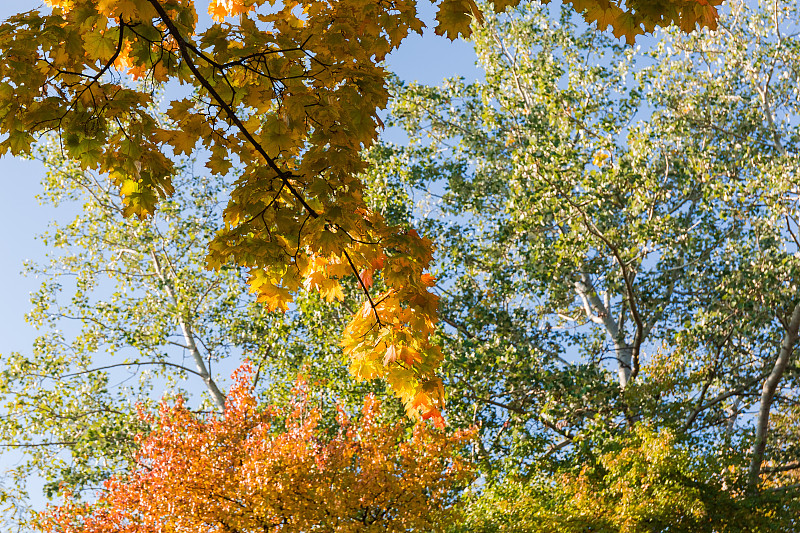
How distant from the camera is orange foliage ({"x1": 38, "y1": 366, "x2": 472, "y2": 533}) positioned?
284 inches

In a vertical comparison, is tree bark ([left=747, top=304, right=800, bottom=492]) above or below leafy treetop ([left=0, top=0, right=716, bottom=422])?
above

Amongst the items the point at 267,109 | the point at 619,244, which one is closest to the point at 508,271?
the point at 619,244

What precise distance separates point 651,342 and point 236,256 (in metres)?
9.81

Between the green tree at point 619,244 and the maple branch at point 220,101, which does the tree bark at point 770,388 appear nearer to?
the green tree at point 619,244

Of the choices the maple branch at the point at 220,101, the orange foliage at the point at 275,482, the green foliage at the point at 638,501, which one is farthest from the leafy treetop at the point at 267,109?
the orange foliage at the point at 275,482

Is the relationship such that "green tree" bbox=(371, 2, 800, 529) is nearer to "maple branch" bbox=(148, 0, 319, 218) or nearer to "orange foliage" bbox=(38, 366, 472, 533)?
"orange foliage" bbox=(38, 366, 472, 533)

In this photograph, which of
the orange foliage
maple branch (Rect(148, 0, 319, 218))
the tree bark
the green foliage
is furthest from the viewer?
the tree bark

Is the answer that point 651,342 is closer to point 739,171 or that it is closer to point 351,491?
point 739,171

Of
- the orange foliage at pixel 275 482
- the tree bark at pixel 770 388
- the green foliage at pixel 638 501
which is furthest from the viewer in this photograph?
the tree bark at pixel 770 388

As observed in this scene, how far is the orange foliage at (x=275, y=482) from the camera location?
284 inches

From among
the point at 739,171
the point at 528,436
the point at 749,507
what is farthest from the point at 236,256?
the point at 739,171

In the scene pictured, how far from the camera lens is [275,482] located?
725 centimetres

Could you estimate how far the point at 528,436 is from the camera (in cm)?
927

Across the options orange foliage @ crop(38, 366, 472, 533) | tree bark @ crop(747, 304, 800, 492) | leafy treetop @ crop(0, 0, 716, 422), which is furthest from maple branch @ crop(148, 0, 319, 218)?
tree bark @ crop(747, 304, 800, 492)
